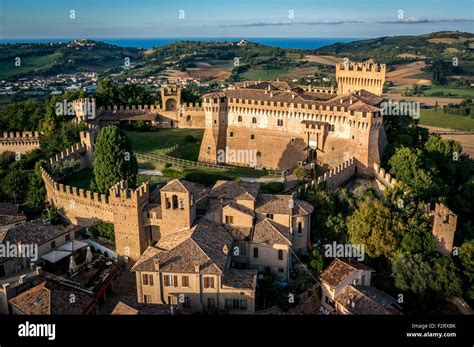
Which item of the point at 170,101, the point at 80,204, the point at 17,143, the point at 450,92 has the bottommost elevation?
the point at 80,204

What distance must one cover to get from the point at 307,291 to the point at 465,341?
69.7 ft

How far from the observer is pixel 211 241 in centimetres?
2805

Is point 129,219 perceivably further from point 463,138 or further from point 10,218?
point 463,138

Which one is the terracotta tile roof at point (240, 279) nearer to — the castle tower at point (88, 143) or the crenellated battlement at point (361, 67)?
the castle tower at point (88, 143)

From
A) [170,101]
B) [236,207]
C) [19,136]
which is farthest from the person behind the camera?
[170,101]

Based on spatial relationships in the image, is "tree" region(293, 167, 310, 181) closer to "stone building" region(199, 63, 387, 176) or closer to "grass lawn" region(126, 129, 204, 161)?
"stone building" region(199, 63, 387, 176)

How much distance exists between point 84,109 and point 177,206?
27.8 m

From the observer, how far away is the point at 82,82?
390ft

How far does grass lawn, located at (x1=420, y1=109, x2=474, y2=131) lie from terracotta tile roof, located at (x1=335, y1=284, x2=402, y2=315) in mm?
62808

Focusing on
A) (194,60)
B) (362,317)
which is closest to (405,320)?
(362,317)

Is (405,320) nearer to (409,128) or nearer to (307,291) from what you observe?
(307,291)

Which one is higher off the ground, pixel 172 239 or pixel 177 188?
pixel 177 188

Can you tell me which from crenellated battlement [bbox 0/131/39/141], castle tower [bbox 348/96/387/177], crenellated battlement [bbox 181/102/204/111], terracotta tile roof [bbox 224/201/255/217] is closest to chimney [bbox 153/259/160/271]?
terracotta tile roof [bbox 224/201/255/217]

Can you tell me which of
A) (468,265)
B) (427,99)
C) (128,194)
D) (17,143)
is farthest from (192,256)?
(427,99)
